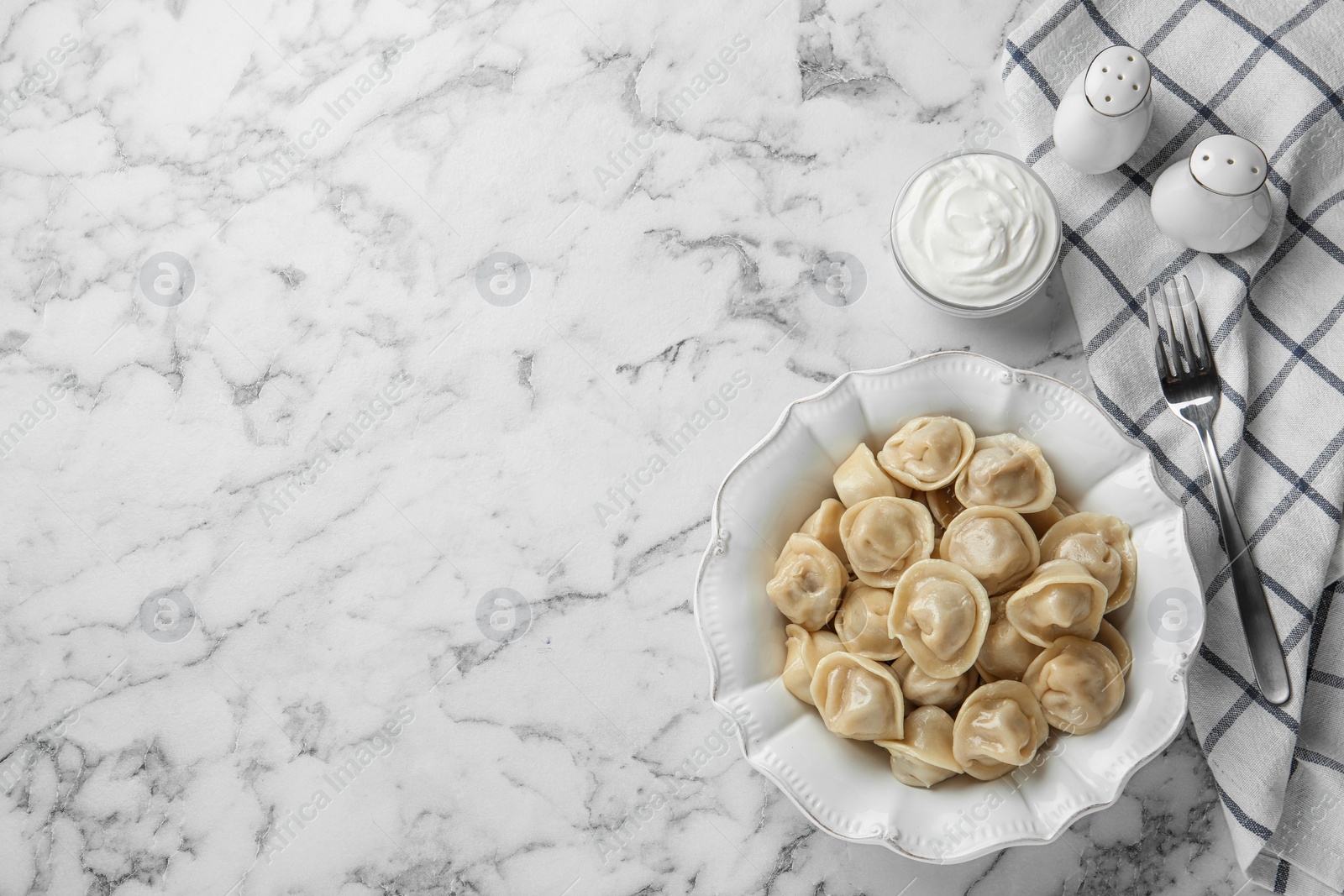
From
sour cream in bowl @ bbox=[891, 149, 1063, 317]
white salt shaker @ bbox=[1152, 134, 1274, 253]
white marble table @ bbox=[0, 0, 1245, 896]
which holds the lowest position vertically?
white marble table @ bbox=[0, 0, 1245, 896]

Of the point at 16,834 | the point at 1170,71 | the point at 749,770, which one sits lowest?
the point at 16,834

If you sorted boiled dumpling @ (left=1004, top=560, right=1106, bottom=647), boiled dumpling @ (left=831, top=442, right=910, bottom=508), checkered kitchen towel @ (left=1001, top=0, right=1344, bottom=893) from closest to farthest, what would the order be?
boiled dumpling @ (left=1004, top=560, right=1106, bottom=647) → boiled dumpling @ (left=831, top=442, right=910, bottom=508) → checkered kitchen towel @ (left=1001, top=0, right=1344, bottom=893)

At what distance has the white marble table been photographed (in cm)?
179

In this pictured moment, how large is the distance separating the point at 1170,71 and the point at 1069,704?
119cm

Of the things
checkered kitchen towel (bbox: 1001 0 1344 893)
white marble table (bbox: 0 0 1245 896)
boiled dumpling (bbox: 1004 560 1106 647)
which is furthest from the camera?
white marble table (bbox: 0 0 1245 896)

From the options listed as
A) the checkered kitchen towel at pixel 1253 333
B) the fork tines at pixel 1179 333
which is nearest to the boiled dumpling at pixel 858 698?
the checkered kitchen towel at pixel 1253 333

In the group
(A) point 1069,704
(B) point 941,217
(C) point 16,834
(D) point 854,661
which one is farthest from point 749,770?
(C) point 16,834

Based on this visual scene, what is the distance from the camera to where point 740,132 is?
184cm

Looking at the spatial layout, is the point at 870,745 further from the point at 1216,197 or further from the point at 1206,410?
the point at 1216,197

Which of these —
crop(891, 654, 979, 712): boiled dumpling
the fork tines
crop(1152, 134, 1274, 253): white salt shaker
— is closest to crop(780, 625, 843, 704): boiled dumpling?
→ crop(891, 654, 979, 712): boiled dumpling

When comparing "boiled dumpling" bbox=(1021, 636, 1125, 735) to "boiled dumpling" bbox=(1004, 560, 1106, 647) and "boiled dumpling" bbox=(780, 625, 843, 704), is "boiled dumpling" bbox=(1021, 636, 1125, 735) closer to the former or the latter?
"boiled dumpling" bbox=(1004, 560, 1106, 647)

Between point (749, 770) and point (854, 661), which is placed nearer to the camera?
point (854, 661)

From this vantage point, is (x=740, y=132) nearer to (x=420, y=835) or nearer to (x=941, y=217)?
(x=941, y=217)

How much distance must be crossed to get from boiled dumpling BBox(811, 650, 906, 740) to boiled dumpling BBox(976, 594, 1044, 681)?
17cm
